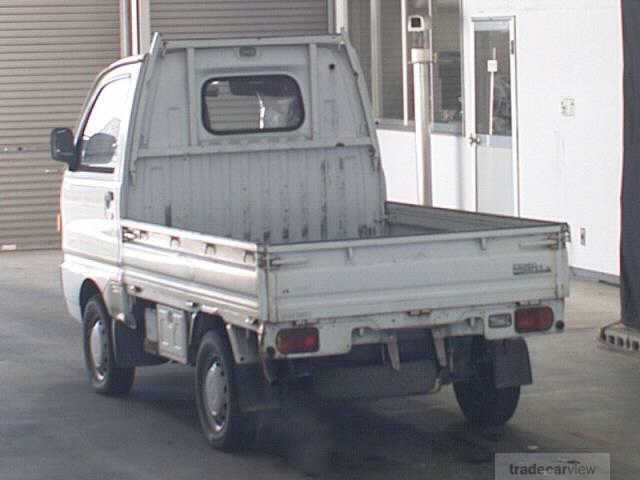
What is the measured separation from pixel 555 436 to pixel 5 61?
13049 mm

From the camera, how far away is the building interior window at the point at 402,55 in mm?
18172

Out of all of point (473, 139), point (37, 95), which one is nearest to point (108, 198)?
point (473, 139)

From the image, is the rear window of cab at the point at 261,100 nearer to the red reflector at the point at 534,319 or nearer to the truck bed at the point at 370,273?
the truck bed at the point at 370,273

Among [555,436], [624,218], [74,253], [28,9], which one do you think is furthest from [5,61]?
[555,436]

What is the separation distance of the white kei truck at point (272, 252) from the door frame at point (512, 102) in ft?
17.8

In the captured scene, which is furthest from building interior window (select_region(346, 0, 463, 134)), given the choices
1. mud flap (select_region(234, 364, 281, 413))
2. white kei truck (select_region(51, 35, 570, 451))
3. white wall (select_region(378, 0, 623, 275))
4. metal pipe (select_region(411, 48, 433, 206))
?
mud flap (select_region(234, 364, 281, 413))

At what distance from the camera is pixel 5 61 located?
20859 mm


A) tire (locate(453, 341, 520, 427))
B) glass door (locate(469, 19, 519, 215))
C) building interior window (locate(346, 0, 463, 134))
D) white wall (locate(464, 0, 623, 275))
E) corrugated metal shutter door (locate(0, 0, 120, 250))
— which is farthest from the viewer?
corrugated metal shutter door (locate(0, 0, 120, 250))

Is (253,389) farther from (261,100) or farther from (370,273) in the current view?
(261,100)

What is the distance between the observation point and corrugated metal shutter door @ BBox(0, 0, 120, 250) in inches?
822

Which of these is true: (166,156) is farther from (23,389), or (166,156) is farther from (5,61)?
(5,61)

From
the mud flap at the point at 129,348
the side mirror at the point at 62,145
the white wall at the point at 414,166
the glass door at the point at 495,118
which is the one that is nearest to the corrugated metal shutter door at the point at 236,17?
the white wall at the point at 414,166

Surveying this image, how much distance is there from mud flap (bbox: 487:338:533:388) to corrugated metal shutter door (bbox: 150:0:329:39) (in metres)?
13.0

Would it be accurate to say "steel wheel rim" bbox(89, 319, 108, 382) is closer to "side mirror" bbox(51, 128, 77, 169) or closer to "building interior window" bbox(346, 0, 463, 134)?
"side mirror" bbox(51, 128, 77, 169)
